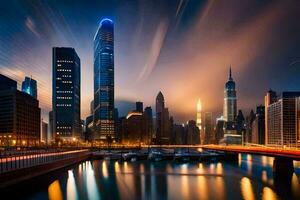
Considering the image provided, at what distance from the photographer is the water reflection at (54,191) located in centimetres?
4699

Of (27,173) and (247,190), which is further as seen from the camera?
(27,173)

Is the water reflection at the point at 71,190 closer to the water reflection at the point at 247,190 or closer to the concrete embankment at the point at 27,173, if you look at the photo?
the concrete embankment at the point at 27,173

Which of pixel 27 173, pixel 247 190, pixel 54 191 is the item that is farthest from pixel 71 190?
pixel 247 190

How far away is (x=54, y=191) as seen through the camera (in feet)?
168

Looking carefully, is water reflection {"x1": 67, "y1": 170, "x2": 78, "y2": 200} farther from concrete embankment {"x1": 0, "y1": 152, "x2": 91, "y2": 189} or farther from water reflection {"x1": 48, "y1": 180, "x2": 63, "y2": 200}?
concrete embankment {"x1": 0, "y1": 152, "x2": 91, "y2": 189}

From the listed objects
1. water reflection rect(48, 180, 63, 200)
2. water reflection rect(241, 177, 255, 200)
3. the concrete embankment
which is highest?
the concrete embankment

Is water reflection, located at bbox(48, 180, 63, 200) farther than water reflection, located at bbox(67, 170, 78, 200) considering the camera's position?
No

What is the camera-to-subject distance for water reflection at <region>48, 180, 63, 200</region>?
46987mm

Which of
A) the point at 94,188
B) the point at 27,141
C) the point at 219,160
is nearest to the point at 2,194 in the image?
the point at 94,188

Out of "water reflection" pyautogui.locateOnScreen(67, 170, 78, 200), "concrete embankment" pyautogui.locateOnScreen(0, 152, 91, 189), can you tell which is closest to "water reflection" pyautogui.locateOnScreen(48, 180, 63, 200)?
"water reflection" pyautogui.locateOnScreen(67, 170, 78, 200)

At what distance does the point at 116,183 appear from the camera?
209ft

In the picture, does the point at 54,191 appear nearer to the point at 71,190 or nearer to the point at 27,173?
the point at 71,190

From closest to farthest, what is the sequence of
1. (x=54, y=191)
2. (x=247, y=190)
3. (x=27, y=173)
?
1. (x=54, y=191)
2. (x=247, y=190)
3. (x=27, y=173)

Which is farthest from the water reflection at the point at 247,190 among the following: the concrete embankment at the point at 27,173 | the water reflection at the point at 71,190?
the concrete embankment at the point at 27,173
